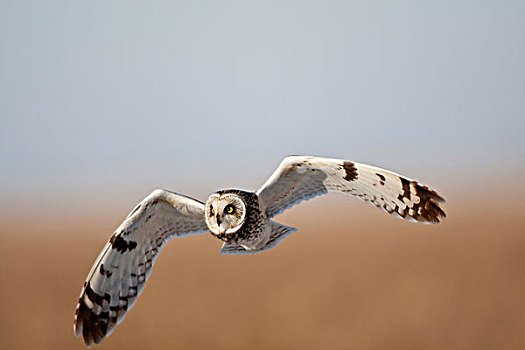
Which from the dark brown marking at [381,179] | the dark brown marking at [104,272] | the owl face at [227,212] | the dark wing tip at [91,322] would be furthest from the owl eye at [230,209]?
the dark wing tip at [91,322]

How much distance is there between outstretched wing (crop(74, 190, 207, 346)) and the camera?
217 inches

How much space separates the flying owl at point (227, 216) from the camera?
496 cm

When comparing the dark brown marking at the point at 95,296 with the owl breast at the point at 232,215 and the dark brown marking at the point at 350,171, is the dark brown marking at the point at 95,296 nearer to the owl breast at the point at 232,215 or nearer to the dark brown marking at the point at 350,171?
the owl breast at the point at 232,215

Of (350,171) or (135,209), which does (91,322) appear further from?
(350,171)

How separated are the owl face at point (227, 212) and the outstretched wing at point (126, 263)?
431mm

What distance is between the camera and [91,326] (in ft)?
18.4

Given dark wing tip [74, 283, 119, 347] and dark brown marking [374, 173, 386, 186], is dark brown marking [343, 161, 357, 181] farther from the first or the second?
dark wing tip [74, 283, 119, 347]

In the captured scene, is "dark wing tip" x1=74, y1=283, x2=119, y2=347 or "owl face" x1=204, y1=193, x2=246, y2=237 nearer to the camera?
"owl face" x1=204, y1=193, x2=246, y2=237

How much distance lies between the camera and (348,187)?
17.0 ft

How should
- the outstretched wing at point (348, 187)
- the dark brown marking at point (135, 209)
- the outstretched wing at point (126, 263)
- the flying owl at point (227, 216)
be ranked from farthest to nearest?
the outstretched wing at point (126, 263) < the dark brown marking at point (135, 209) < the flying owl at point (227, 216) < the outstretched wing at point (348, 187)

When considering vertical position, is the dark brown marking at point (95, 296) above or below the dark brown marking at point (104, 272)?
below

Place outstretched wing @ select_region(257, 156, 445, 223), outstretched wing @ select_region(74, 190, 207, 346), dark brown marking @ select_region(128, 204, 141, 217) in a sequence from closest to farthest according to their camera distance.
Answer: outstretched wing @ select_region(257, 156, 445, 223)
dark brown marking @ select_region(128, 204, 141, 217)
outstretched wing @ select_region(74, 190, 207, 346)

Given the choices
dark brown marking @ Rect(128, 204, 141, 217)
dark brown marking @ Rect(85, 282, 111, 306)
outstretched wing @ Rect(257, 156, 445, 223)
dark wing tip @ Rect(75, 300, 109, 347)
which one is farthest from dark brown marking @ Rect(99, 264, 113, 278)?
outstretched wing @ Rect(257, 156, 445, 223)
